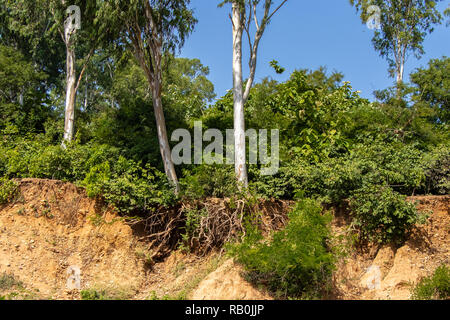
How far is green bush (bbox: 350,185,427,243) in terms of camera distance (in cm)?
905

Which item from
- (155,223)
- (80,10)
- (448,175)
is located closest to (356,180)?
(448,175)

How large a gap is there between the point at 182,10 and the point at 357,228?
307 inches

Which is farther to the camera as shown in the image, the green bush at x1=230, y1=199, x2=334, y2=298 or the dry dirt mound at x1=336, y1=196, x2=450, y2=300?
the dry dirt mound at x1=336, y1=196, x2=450, y2=300

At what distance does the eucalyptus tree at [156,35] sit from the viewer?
11218 millimetres

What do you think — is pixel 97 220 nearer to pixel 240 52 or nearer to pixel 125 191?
pixel 125 191

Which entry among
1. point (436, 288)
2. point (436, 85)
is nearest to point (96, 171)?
point (436, 288)

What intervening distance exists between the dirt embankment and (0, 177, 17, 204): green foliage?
166mm

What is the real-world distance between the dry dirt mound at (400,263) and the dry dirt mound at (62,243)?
483 cm

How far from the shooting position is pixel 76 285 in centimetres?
887

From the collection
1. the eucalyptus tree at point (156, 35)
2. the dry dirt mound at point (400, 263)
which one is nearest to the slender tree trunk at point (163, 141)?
the eucalyptus tree at point (156, 35)

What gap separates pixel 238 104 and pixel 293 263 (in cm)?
541

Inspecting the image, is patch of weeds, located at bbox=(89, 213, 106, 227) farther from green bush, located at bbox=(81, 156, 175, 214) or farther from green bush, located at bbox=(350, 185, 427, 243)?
green bush, located at bbox=(350, 185, 427, 243)

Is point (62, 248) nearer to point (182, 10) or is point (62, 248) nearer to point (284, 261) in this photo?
point (284, 261)

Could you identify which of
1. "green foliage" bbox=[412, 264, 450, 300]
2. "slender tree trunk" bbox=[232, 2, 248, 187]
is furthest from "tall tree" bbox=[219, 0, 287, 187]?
"green foliage" bbox=[412, 264, 450, 300]
